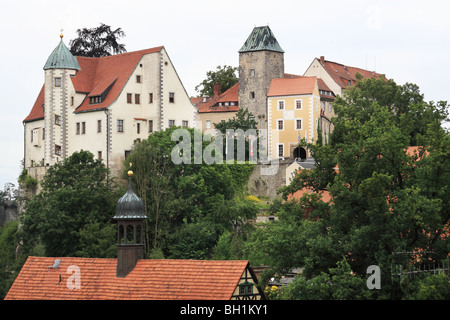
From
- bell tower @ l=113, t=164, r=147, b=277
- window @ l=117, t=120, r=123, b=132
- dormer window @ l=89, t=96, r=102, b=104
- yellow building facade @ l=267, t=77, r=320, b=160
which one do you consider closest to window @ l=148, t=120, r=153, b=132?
window @ l=117, t=120, r=123, b=132

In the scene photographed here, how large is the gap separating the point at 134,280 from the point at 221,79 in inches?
2301

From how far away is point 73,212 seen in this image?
64438 mm

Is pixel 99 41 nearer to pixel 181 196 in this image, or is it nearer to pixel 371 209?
pixel 181 196

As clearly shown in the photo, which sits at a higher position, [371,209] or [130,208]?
[371,209]

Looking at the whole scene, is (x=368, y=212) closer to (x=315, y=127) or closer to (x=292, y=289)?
(x=292, y=289)

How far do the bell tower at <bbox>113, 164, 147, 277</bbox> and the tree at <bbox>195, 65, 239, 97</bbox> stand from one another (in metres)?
51.5

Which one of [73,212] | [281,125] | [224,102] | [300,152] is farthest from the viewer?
[224,102]

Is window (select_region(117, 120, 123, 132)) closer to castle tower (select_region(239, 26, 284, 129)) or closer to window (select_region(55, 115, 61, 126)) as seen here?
window (select_region(55, 115, 61, 126))

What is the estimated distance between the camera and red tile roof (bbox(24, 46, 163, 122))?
73188 millimetres

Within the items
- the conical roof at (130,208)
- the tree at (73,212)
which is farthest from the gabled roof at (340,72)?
the conical roof at (130,208)

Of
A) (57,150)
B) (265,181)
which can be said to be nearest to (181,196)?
(265,181)

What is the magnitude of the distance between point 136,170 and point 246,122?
22.9m
